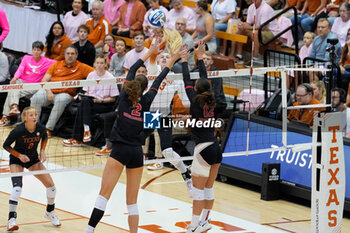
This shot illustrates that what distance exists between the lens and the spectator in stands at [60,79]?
45.0 ft

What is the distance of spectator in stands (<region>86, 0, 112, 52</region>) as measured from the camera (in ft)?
51.5

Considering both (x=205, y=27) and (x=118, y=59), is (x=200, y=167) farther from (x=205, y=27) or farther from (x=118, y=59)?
(x=205, y=27)

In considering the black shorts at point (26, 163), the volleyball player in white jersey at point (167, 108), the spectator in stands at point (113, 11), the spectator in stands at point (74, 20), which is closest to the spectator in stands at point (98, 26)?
the spectator in stands at point (74, 20)

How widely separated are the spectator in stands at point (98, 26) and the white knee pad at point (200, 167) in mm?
7387

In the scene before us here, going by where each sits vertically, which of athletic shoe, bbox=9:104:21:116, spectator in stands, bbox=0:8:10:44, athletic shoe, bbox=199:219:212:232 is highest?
spectator in stands, bbox=0:8:10:44

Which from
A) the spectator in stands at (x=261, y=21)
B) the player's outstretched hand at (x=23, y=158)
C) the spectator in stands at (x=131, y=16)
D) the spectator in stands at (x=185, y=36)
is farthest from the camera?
the spectator in stands at (x=131, y=16)

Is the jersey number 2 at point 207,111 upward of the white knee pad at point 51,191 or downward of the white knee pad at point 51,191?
upward

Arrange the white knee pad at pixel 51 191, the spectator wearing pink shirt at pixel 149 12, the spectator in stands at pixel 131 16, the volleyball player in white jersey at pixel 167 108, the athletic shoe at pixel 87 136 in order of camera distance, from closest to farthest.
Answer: the white knee pad at pixel 51 191, the volleyball player in white jersey at pixel 167 108, the athletic shoe at pixel 87 136, the spectator wearing pink shirt at pixel 149 12, the spectator in stands at pixel 131 16

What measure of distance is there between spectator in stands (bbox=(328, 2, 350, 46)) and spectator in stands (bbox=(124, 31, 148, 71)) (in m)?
3.53

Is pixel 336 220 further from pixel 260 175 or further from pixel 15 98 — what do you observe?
pixel 15 98

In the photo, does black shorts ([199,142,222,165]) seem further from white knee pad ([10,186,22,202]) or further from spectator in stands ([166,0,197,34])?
spectator in stands ([166,0,197,34])

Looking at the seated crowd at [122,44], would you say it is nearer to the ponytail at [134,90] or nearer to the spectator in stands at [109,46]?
the spectator in stands at [109,46]

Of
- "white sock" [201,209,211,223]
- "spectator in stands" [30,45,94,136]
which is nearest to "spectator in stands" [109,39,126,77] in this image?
"spectator in stands" [30,45,94,136]

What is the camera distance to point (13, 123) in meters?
14.9
